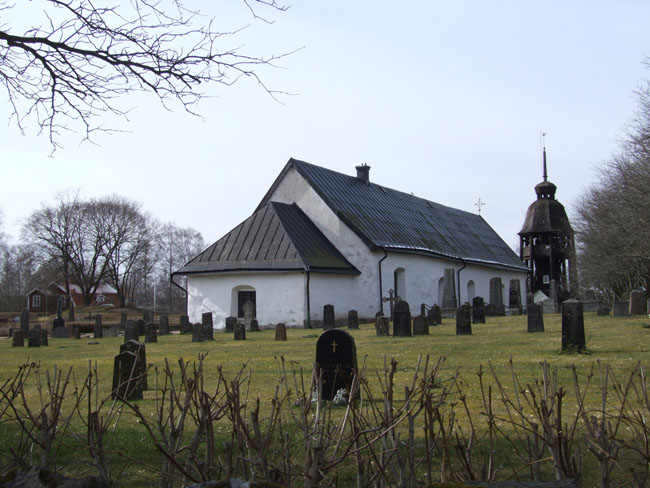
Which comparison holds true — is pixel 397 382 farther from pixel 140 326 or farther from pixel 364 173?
pixel 364 173

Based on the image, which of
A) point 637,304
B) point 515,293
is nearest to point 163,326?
point 515,293

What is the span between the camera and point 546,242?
177 ft

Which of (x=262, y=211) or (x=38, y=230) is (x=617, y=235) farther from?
(x=38, y=230)

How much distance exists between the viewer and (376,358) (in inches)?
485

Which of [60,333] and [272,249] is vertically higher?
[272,249]

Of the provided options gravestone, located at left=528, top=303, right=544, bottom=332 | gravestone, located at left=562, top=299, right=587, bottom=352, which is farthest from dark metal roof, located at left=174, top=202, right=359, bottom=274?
gravestone, located at left=562, top=299, right=587, bottom=352

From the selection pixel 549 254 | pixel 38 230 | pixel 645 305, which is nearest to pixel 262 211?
pixel 645 305

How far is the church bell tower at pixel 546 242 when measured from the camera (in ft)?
174

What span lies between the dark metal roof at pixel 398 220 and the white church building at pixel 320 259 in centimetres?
8

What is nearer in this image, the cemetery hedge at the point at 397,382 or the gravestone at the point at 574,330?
the cemetery hedge at the point at 397,382

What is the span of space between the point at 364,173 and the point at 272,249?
1063 cm

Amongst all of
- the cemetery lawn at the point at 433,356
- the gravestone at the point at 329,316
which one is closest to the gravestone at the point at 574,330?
the cemetery lawn at the point at 433,356

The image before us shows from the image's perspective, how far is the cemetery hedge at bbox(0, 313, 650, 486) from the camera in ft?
13.8

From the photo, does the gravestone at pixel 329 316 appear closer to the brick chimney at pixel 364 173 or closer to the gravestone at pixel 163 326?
the gravestone at pixel 163 326
